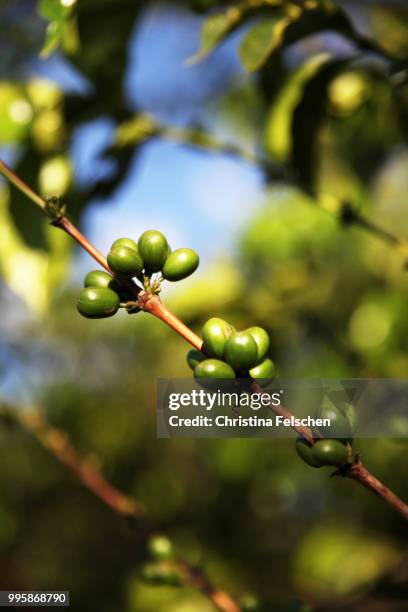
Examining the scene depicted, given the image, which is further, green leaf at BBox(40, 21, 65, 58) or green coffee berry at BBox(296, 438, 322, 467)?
green leaf at BBox(40, 21, 65, 58)

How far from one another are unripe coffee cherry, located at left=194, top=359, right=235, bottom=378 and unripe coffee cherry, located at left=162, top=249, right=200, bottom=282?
71 millimetres

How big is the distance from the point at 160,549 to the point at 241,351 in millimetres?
396

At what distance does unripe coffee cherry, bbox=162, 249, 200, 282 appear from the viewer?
43cm

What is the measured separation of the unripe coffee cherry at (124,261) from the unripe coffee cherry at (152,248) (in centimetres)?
1

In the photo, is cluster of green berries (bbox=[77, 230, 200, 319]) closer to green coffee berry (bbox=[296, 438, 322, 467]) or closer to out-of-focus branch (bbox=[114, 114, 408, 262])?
green coffee berry (bbox=[296, 438, 322, 467])

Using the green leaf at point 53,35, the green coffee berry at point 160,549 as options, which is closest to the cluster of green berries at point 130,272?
the green leaf at point 53,35

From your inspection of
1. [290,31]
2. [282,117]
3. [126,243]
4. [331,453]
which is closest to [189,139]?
[282,117]

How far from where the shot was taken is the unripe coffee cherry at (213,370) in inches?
15.4

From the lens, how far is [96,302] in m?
0.42

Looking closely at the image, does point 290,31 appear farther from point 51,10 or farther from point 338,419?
point 338,419

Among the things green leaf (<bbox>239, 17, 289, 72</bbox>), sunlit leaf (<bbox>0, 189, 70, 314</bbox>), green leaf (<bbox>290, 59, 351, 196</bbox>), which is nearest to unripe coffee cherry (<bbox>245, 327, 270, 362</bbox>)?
green leaf (<bbox>239, 17, 289, 72</bbox>)

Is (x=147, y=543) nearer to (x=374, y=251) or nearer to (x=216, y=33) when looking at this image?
(x=216, y=33)

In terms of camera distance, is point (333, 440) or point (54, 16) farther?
point (54, 16)

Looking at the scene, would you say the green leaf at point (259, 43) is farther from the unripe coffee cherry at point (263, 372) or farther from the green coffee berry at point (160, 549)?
the green coffee berry at point (160, 549)
